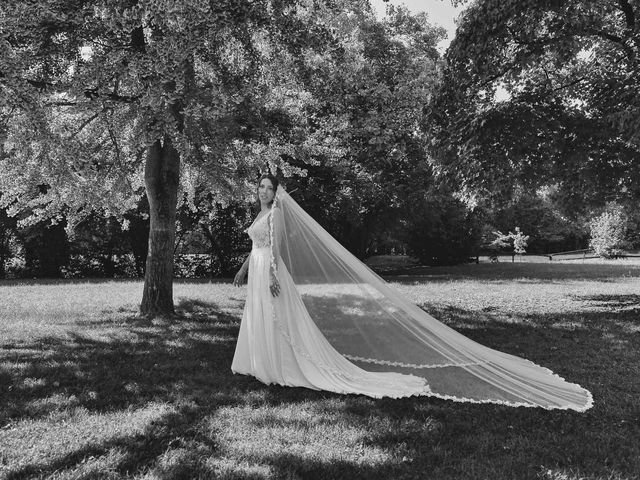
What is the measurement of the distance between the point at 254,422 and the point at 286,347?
4.97 ft

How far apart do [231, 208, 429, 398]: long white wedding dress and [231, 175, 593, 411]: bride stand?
0.01m

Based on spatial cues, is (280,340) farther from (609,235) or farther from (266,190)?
(609,235)

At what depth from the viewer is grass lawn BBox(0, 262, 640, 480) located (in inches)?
148

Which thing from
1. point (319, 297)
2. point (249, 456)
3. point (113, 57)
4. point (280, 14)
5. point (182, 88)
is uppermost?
point (280, 14)

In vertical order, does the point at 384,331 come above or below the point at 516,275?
below

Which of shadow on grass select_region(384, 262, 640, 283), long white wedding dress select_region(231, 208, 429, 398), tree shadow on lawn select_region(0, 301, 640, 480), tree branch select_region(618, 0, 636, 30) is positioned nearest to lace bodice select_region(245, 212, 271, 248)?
long white wedding dress select_region(231, 208, 429, 398)

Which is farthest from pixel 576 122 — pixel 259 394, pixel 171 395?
pixel 171 395

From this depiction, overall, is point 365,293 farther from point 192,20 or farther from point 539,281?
point 539,281

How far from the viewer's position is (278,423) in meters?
4.64

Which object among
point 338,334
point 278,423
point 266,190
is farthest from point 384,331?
point 266,190

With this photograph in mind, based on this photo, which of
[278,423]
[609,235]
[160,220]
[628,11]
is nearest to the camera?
[278,423]

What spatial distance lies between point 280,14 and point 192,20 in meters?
2.37

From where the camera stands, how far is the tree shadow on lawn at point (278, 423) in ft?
12.4

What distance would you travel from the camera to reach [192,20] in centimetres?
749
